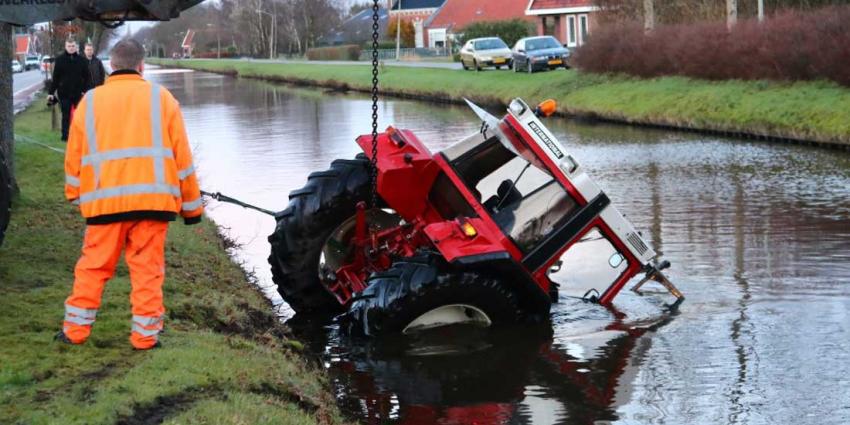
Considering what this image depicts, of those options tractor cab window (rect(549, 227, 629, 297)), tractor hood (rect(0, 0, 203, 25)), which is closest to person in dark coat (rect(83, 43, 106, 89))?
tractor cab window (rect(549, 227, 629, 297))

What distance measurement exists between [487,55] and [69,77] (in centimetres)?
3419

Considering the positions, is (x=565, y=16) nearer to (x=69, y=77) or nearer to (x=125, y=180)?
(x=69, y=77)

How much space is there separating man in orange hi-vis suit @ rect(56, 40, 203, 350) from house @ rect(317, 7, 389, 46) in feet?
395

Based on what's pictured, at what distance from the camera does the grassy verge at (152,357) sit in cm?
679

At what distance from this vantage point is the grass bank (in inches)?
1045

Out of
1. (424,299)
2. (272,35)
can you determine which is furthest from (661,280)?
(272,35)

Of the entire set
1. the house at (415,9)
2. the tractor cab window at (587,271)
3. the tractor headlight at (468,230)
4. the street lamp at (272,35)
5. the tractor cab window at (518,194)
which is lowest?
the tractor cab window at (587,271)

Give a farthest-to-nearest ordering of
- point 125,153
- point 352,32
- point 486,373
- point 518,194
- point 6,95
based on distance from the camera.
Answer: point 352,32 < point 6,95 < point 518,194 < point 486,373 < point 125,153

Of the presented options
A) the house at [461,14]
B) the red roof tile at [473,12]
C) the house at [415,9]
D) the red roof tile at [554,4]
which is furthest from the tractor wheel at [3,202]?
the house at [415,9]

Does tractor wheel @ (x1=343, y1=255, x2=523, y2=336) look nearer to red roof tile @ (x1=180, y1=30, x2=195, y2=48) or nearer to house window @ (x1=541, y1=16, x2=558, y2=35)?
house window @ (x1=541, y1=16, x2=558, y2=35)

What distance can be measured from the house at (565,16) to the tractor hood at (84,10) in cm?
6242

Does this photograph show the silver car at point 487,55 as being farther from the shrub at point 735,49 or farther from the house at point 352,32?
the house at point 352,32

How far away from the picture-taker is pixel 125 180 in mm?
7617

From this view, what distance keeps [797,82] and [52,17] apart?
75.8 feet
